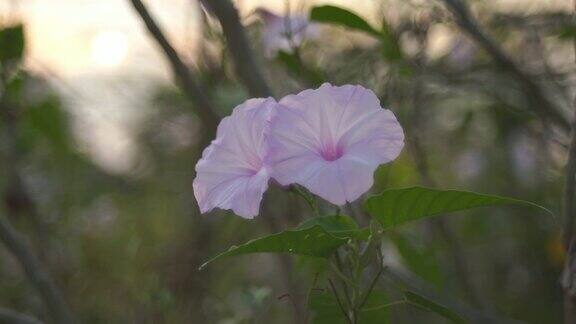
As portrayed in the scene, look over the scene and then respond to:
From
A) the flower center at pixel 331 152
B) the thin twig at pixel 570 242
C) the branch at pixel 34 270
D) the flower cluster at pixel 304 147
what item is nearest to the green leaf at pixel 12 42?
the branch at pixel 34 270

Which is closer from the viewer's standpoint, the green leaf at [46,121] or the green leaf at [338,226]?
the green leaf at [338,226]

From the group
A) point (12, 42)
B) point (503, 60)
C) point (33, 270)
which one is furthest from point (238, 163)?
point (503, 60)

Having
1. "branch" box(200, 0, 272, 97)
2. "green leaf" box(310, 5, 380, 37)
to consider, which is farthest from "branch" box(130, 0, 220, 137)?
"green leaf" box(310, 5, 380, 37)

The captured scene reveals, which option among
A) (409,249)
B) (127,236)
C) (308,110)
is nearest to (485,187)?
(127,236)

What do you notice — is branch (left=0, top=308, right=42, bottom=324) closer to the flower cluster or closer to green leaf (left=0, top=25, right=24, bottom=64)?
green leaf (left=0, top=25, right=24, bottom=64)

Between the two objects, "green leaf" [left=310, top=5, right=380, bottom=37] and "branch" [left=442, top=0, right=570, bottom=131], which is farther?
"branch" [left=442, top=0, right=570, bottom=131]

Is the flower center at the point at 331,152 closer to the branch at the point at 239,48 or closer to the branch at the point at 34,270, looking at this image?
the branch at the point at 239,48

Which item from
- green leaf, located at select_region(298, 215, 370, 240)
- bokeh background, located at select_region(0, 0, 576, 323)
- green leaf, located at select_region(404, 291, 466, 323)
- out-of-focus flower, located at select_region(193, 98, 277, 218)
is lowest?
bokeh background, located at select_region(0, 0, 576, 323)
